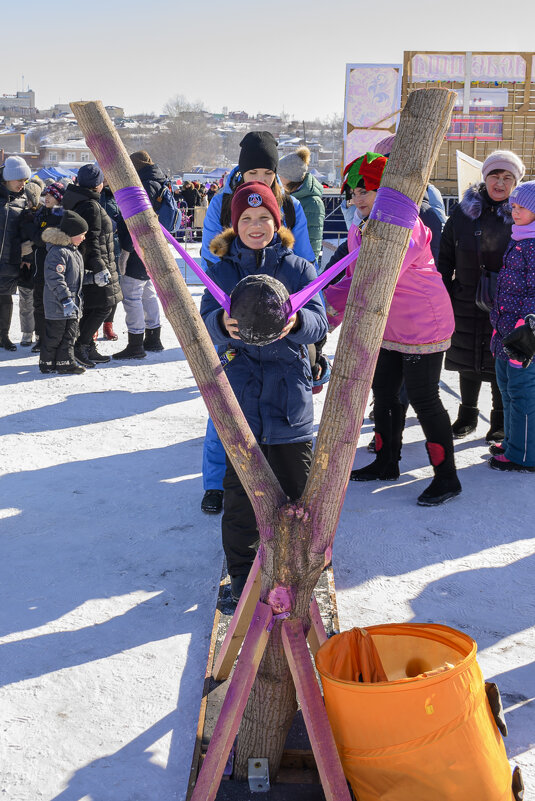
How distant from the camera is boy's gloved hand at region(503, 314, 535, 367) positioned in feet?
12.9

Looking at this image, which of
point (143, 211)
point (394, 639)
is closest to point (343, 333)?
point (143, 211)

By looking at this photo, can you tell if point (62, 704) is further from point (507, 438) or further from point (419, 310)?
point (507, 438)

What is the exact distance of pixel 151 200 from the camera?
664 cm

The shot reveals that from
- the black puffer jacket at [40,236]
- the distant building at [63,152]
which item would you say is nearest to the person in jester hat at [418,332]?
the black puffer jacket at [40,236]

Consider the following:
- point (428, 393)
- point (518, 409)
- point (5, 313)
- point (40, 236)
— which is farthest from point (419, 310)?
point (5, 313)

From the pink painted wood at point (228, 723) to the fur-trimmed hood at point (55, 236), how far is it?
194 inches

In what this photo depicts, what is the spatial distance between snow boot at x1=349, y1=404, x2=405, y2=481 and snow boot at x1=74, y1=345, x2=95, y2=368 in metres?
3.25

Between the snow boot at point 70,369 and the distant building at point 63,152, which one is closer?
the snow boot at point 70,369

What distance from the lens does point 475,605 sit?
9.49 ft

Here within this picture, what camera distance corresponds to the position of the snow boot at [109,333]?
24.6 feet

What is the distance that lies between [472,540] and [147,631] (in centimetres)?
159

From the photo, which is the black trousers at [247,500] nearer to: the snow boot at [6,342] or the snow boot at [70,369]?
the snow boot at [70,369]

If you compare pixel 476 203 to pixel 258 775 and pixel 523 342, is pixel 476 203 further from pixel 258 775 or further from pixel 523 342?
pixel 258 775

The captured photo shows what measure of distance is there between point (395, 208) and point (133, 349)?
5.39m
